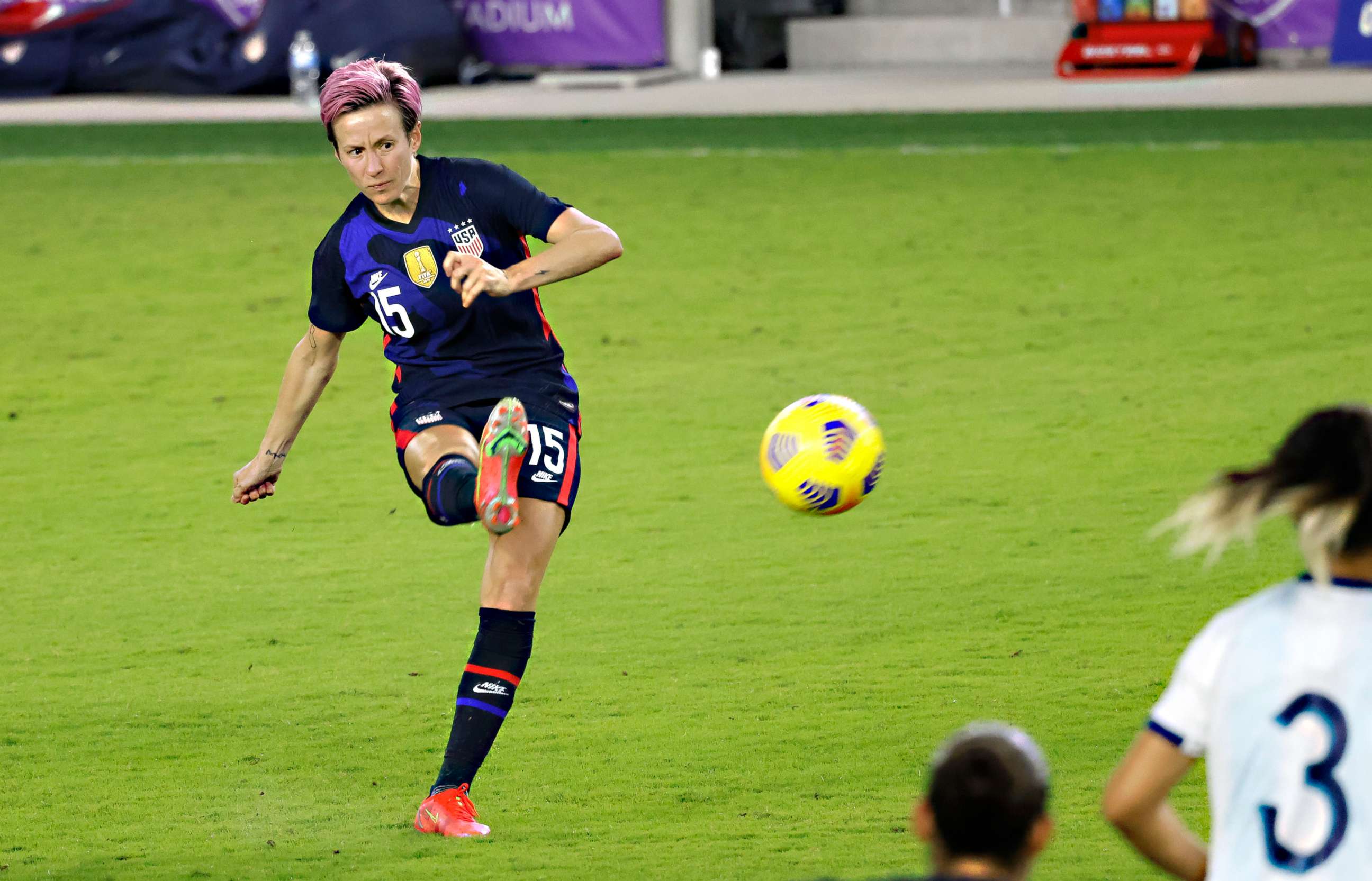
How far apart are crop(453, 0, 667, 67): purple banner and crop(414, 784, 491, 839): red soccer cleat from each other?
1870 centimetres

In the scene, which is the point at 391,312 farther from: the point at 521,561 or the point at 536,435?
the point at 521,561

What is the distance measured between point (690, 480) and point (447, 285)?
3.27 meters

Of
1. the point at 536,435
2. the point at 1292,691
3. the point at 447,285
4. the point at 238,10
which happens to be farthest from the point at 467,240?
the point at 238,10

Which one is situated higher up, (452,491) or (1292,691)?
(1292,691)

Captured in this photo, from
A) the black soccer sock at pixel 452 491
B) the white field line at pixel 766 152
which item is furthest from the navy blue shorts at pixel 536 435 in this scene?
the white field line at pixel 766 152

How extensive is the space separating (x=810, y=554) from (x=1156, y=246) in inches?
233

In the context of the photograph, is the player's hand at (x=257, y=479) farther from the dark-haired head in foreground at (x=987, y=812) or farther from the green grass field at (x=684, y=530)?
the dark-haired head in foreground at (x=987, y=812)

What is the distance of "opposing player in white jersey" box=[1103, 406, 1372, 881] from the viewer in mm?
2418

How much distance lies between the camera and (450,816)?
14.8ft

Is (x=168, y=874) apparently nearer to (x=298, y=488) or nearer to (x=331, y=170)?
(x=298, y=488)

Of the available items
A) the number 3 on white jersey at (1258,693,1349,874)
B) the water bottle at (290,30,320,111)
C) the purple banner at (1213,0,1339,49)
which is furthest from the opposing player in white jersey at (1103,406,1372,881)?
the purple banner at (1213,0,1339,49)

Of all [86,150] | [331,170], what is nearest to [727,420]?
[331,170]

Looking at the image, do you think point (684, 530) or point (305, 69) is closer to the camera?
point (684, 530)

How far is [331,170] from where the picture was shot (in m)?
16.1
